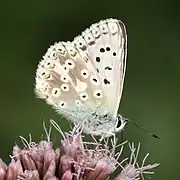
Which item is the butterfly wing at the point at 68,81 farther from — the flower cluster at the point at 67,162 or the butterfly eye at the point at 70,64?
the flower cluster at the point at 67,162

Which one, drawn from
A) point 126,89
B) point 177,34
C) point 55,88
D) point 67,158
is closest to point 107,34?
point 55,88

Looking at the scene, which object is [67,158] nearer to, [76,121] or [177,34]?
[76,121]

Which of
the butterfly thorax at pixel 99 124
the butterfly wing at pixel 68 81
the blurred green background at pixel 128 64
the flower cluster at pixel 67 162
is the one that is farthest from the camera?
the blurred green background at pixel 128 64

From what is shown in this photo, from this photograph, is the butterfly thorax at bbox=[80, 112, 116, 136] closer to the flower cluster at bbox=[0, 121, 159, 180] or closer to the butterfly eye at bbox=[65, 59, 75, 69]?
the flower cluster at bbox=[0, 121, 159, 180]

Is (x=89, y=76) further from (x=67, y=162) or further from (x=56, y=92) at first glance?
(x=67, y=162)

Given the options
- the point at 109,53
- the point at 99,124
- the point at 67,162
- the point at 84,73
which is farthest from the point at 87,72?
the point at 67,162

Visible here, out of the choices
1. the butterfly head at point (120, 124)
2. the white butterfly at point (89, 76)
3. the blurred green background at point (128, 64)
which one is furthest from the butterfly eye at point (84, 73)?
the blurred green background at point (128, 64)

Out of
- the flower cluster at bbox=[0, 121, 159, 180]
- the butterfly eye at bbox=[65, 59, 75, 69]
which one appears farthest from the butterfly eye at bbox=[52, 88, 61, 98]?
the flower cluster at bbox=[0, 121, 159, 180]
